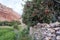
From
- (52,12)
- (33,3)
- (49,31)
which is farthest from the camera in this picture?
(33,3)

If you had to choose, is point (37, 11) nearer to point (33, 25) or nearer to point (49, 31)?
point (33, 25)

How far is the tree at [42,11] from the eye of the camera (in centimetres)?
567

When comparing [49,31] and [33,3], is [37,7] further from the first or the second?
[49,31]

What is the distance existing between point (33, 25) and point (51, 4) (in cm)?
85

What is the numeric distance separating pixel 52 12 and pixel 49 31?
111cm

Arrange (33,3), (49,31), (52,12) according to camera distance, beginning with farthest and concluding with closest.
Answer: (33,3)
(52,12)
(49,31)

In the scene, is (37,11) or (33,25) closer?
(37,11)

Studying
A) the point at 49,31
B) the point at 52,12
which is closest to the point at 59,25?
the point at 49,31

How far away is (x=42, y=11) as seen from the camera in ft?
18.8

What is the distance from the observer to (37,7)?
588 centimetres

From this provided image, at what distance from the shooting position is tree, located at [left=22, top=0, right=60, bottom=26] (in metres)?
5.67

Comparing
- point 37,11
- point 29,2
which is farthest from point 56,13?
point 29,2

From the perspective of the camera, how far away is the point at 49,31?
15.4ft

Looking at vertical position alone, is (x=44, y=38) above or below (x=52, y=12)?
below
